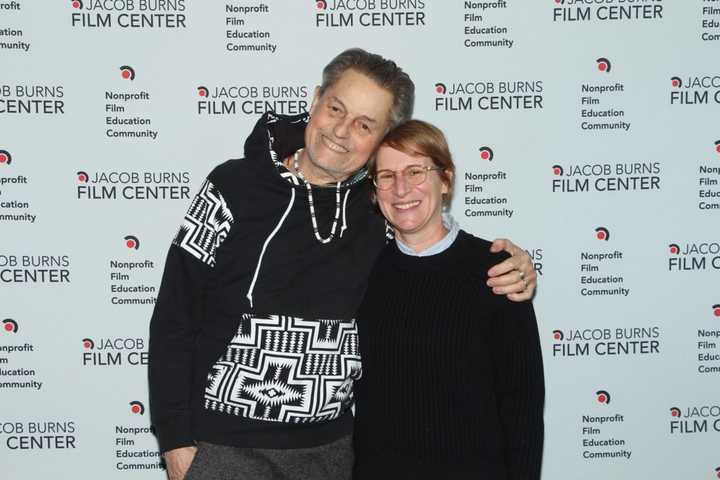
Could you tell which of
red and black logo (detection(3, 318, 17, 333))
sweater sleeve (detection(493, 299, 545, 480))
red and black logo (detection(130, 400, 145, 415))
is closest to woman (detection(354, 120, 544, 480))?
sweater sleeve (detection(493, 299, 545, 480))

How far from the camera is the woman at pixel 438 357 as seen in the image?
1586 mm

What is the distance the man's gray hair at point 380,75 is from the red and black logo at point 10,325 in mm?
1473

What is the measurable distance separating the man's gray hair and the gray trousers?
0.87 metres

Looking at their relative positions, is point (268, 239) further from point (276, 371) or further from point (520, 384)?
point (520, 384)

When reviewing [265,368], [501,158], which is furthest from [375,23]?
[265,368]

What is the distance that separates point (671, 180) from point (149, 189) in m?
1.91

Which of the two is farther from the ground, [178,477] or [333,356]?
[333,356]

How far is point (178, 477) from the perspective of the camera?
1702 mm

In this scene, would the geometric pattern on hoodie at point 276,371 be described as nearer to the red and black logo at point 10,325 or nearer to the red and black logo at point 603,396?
the red and black logo at point 10,325

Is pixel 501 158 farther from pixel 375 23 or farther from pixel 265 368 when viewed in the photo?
pixel 265 368

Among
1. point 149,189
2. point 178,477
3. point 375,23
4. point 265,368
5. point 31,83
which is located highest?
point 375,23

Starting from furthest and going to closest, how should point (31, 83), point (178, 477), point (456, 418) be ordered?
point (31, 83) → point (178, 477) → point (456, 418)

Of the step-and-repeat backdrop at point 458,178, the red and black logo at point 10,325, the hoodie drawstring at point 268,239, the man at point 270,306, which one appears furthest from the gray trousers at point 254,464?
the red and black logo at point 10,325

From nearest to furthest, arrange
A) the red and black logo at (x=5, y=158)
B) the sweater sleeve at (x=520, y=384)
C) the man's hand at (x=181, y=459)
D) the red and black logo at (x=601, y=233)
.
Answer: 1. the sweater sleeve at (x=520, y=384)
2. the man's hand at (x=181, y=459)
3. the red and black logo at (x=5, y=158)
4. the red and black logo at (x=601, y=233)
